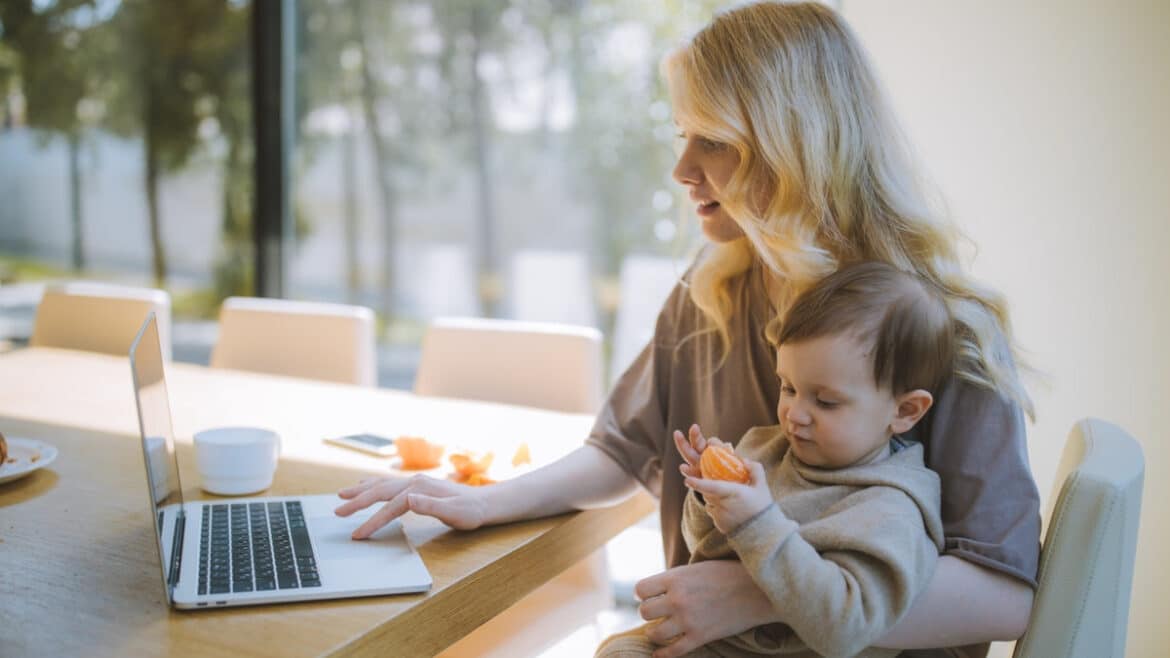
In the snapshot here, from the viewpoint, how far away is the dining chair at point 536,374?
6.40 feet

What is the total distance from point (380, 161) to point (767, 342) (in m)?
2.68

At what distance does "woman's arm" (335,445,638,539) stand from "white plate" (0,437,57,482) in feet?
1.63

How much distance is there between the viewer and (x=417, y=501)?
1306mm

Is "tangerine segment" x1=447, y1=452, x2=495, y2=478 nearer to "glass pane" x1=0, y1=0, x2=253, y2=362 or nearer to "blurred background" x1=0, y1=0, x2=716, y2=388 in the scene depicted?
"blurred background" x1=0, y1=0, x2=716, y2=388

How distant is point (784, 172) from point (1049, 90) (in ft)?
5.11

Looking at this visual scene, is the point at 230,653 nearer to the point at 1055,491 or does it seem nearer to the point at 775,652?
the point at 775,652

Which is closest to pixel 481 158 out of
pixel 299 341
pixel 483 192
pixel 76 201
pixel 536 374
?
pixel 483 192

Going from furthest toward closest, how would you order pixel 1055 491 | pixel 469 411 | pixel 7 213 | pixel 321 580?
1. pixel 7 213
2. pixel 469 411
3. pixel 1055 491
4. pixel 321 580

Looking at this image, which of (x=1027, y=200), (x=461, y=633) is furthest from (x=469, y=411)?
(x=1027, y=200)

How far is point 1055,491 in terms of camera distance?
4.18ft

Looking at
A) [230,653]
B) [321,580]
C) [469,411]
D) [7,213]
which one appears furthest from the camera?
[7,213]

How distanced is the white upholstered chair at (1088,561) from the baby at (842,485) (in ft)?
0.44

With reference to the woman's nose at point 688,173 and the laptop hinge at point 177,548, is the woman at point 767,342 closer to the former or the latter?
the woman's nose at point 688,173

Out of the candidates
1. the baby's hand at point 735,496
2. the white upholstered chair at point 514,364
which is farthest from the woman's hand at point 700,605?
the white upholstered chair at point 514,364
